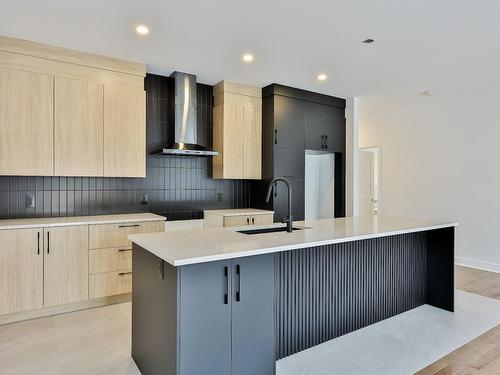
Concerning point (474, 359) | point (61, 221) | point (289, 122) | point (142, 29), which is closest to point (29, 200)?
point (61, 221)

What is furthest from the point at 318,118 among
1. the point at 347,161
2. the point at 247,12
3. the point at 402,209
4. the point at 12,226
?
the point at 12,226

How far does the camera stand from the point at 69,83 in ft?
10.9

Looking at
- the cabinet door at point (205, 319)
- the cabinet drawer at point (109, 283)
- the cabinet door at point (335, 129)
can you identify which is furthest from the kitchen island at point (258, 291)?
the cabinet door at point (335, 129)

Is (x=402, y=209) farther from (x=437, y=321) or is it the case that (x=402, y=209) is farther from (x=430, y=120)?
(x=437, y=321)

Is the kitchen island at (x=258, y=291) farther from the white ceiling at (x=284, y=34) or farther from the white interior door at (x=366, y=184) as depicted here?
the white interior door at (x=366, y=184)

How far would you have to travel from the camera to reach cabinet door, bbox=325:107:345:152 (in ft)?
16.8

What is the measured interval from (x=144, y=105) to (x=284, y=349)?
296cm

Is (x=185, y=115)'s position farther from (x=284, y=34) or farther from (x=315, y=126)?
(x=315, y=126)

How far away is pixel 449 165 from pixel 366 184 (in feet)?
5.12

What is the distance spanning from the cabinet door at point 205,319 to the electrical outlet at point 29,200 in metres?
2.65

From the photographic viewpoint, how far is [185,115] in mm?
4094

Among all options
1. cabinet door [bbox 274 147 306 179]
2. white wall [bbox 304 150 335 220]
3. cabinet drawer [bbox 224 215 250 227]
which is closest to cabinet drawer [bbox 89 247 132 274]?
cabinet drawer [bbox 224 215 250 227]

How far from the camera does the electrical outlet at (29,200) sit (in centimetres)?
337

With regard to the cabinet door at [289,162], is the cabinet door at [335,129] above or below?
above
